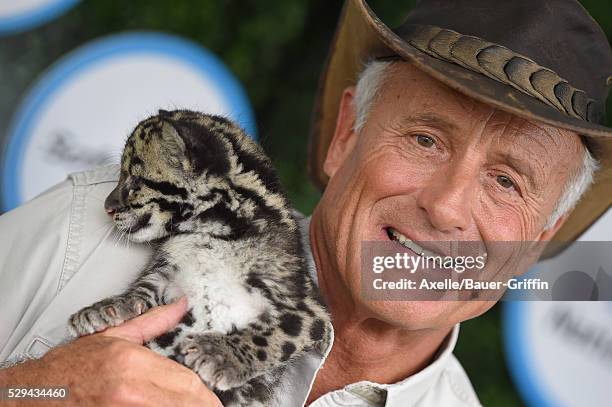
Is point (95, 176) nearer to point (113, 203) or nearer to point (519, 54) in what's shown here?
point (113, 203)

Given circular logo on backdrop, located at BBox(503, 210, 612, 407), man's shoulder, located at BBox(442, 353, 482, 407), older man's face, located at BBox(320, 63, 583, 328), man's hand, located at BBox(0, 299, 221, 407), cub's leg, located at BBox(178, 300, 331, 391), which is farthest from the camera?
circular logo on backdrop, located at BBox(503, 210, 612, 407)

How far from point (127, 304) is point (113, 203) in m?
0.34

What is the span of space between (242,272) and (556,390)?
2095 mm

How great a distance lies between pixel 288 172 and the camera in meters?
5.09

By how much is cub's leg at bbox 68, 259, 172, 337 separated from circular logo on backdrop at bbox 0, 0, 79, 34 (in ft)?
6.20

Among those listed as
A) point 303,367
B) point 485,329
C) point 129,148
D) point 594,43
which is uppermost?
point 594,43

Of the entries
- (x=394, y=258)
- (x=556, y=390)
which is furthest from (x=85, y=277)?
(x=556, y=390)

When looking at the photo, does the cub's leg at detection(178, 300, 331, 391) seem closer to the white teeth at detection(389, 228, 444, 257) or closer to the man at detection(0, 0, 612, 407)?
the man at detection(0, 0, 612, 407)

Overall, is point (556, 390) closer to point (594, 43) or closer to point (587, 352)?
point (587, 352)

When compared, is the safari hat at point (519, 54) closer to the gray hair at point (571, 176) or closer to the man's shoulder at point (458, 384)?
the gray hair at point (571, 176)

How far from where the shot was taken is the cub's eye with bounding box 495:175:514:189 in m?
2.52

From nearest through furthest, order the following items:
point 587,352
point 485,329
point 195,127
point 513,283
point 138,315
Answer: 1. point 138,315
2. point 195,127
3. point 513,283
4. point 587,352
5. point 485,329

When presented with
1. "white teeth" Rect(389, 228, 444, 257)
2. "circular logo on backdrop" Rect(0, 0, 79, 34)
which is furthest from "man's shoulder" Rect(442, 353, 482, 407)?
"circular logo on backdrop" Rect(0, 0, 79, 34)

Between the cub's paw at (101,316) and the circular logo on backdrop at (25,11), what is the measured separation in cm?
201
